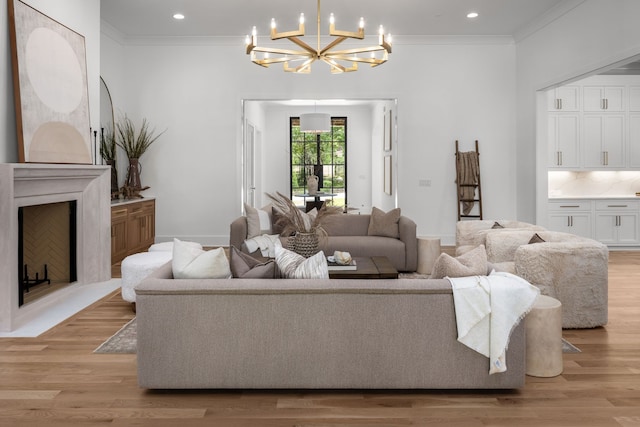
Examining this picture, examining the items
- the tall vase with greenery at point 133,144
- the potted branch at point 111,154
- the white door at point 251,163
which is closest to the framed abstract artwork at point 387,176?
the white door at point 251,163

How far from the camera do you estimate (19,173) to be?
4.02m

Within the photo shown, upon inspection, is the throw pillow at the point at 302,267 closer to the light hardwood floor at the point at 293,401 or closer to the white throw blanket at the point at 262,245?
the light hardwood floor at the point at 293,401

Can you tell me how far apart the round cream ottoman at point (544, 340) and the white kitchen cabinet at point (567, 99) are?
19.8ft

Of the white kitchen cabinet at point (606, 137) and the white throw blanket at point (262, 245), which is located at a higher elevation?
the white kitchen cabinet at point (606, 137)

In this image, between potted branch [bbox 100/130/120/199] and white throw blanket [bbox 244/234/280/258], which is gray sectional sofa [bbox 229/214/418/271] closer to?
white throw blanket [bbox 244/234/280/258]

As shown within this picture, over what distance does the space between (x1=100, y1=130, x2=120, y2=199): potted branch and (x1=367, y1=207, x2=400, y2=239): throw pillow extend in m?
3.83

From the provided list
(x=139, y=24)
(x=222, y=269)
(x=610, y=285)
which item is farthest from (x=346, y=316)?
(x=139, y=24)

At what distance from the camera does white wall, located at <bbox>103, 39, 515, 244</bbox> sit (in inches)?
329

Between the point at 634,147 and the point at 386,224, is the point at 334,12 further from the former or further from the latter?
the point at 634,147

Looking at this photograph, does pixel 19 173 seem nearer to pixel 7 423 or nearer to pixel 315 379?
pixel 7 423

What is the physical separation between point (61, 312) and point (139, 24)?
485 centimetres

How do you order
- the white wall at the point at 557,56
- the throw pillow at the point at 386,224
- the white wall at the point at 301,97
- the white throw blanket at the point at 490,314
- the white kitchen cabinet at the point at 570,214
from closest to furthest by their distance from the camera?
1. the white throw blanket at the point at 490,314
2. the white wall at the point at 557,56
3. the throw pillow at the point at 386,224
4. the white kitchen cabinet at the point at 570,214
5. the white wall at the point at 301,97

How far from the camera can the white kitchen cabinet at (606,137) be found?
26.7ft

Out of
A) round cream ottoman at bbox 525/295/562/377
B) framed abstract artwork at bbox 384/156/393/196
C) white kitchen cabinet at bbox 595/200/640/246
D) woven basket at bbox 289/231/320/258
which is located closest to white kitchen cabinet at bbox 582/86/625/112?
white kitchen cabinet at bbox 595/200/640/246
